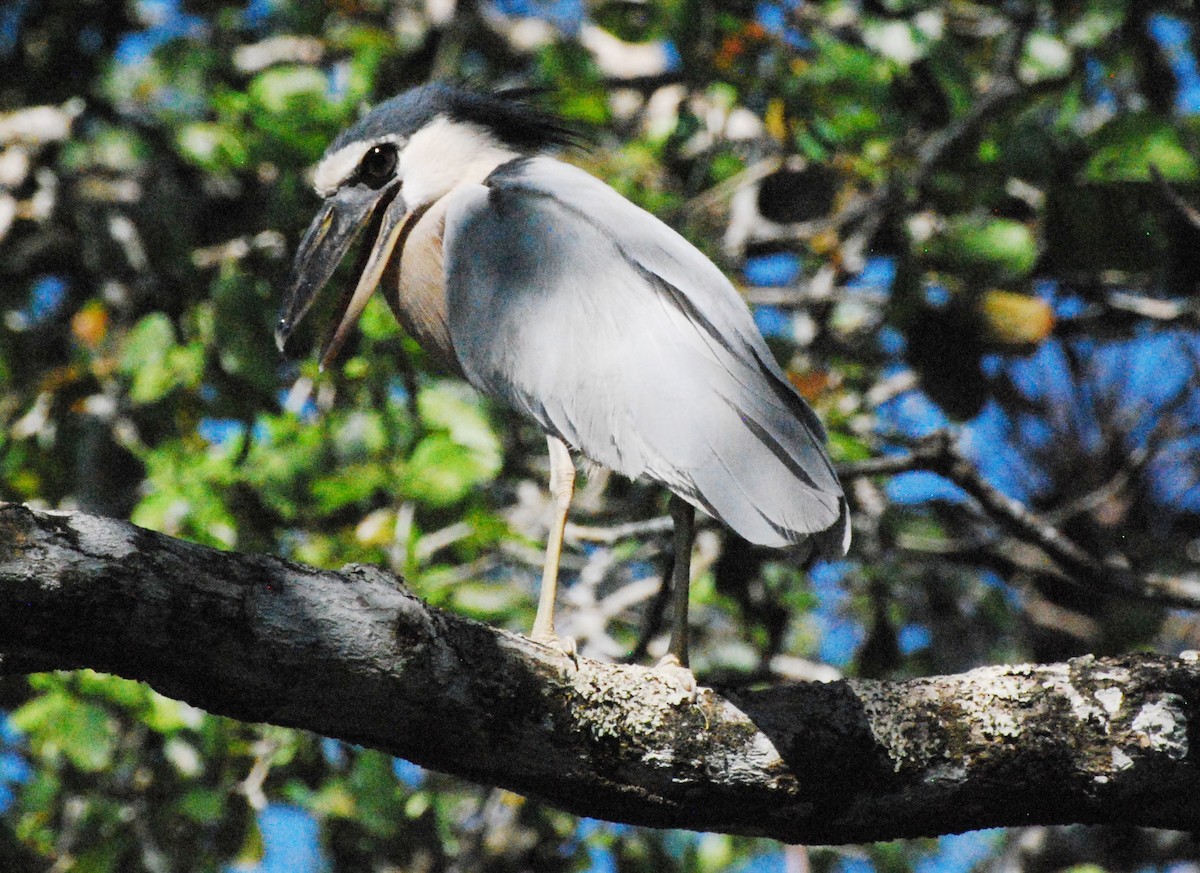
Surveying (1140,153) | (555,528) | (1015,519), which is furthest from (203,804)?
(1140,153)

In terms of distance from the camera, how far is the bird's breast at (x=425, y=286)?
394 cm

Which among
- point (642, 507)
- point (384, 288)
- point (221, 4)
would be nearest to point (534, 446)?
point (642, 507)

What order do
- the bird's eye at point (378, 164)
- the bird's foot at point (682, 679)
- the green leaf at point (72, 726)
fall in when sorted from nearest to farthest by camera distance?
1. the bird's foot at point (682, 679)
2. the green leaf at point (72, 726)
3. the bird's eye at point (378, 164)

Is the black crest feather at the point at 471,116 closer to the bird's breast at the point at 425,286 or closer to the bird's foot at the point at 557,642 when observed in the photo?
the bird's breast at the point at 425,286

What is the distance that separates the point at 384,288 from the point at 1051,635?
10.9ft

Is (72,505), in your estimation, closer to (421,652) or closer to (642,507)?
(642,507)

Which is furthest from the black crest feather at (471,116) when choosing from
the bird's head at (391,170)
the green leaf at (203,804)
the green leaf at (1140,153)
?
the green leaf at (203,804)

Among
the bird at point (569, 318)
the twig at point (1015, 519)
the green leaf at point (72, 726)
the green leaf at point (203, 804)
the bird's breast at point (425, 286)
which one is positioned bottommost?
the green leaf at point (203, 804)

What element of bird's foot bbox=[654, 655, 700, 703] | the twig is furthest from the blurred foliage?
bird's foot bbox=[654, 655, 700, 703]

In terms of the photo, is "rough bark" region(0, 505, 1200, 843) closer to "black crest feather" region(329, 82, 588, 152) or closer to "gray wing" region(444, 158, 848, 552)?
"gray wing" region(444, 158, 848, 552)

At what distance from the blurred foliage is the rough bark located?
1563 millimetres

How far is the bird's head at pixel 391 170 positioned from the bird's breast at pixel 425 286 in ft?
0.20

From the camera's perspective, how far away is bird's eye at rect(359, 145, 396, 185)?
4.07 meters

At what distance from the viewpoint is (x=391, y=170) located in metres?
4.11
